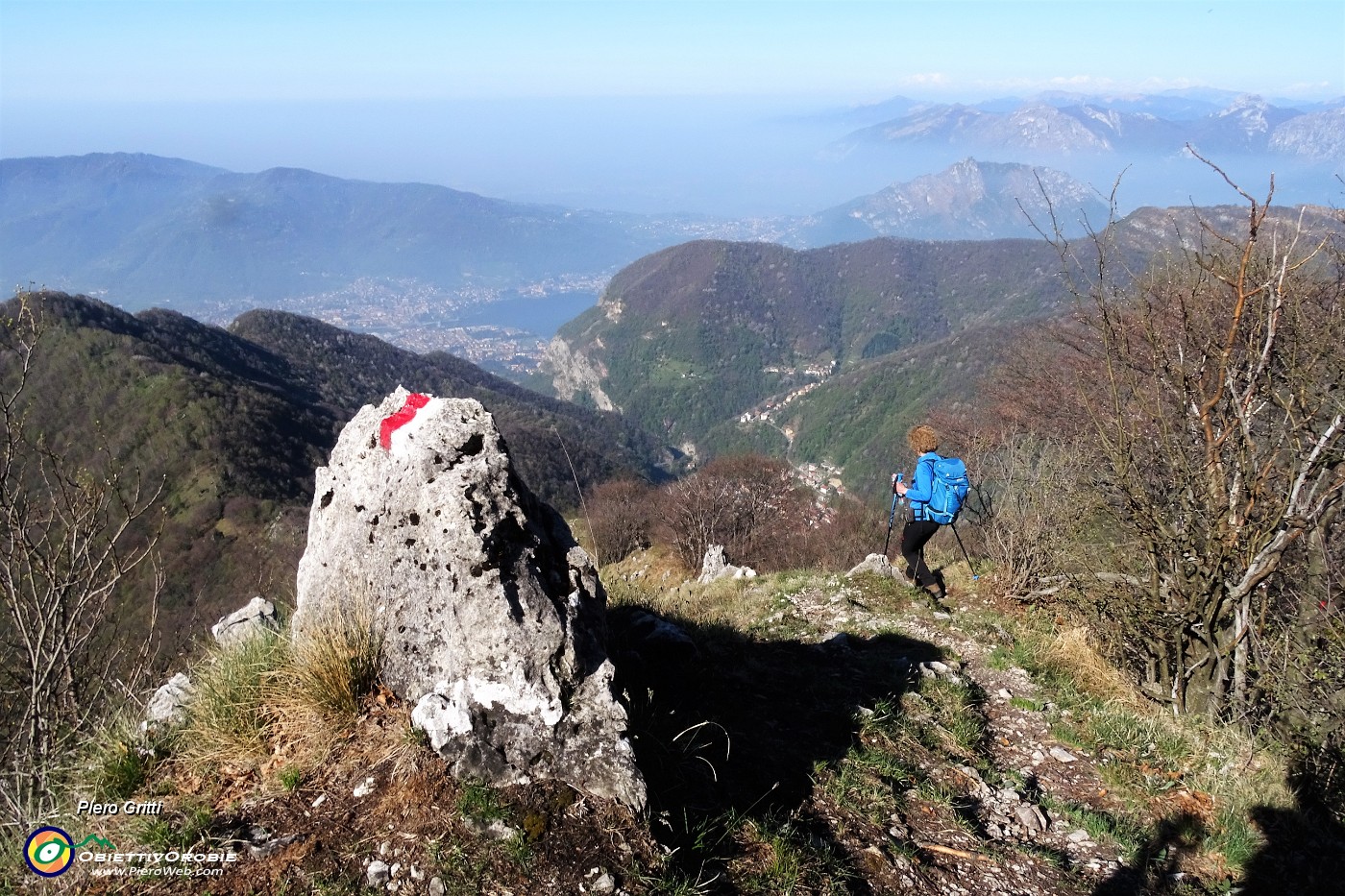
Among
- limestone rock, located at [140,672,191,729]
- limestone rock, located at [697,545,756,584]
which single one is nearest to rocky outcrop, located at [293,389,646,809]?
limestone rock, located at [140,672,191,729]

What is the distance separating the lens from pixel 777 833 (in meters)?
3.99

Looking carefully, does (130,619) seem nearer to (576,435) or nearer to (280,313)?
(576,435)

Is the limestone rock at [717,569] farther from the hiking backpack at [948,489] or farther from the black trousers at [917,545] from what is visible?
the hiking backpack at [948,489]

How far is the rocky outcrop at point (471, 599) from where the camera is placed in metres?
3.79

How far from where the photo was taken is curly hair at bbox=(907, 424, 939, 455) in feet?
32.0

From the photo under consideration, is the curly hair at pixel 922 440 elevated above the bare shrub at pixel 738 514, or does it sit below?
above

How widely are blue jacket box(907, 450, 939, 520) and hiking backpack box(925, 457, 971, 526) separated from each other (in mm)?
52

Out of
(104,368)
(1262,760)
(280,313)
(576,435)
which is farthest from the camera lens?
(280,313)

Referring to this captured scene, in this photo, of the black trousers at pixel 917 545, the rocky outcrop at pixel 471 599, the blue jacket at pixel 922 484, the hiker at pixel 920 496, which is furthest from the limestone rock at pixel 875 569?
the rocky outcrop at pixel 471 599

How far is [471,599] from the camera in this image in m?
4.01

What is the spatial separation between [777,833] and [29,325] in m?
7.44

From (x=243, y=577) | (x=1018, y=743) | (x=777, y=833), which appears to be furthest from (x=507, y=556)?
(x=243, y=577)

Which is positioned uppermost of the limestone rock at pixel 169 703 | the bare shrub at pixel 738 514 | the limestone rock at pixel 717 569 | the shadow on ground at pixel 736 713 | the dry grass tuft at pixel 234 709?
the dry grass tuft at pixel 234 709

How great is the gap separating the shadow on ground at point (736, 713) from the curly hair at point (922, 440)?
280 centimetres
